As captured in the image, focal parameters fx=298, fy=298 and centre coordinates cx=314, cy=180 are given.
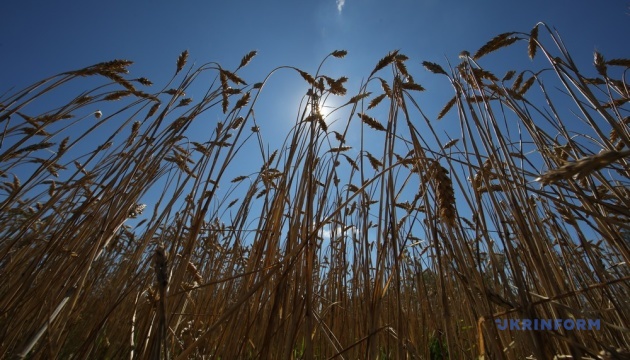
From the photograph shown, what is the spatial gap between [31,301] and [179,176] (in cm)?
87

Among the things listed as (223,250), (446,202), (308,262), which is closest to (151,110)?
(223,250)

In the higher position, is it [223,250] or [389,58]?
[389,58]

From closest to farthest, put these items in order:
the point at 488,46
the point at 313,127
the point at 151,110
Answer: the point at 313,127 → the point at 488,46 → the point at 151,110

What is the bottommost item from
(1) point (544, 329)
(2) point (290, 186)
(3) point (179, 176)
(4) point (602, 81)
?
(1) point (544, 329)


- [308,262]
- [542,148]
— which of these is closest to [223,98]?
[308,262]

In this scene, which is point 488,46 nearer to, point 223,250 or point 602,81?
point 602,81

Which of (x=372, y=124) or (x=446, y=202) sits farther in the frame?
(x=372, y=124)

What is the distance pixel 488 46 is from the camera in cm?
149

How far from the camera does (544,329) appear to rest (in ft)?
2.37

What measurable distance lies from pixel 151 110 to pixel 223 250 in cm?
93

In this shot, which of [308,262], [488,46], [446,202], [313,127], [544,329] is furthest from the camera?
[488,46]

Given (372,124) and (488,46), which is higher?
(488,46)

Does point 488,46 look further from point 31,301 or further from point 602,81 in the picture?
point 31,301

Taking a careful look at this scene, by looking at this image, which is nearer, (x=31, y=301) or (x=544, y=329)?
(x=544, y=329)
